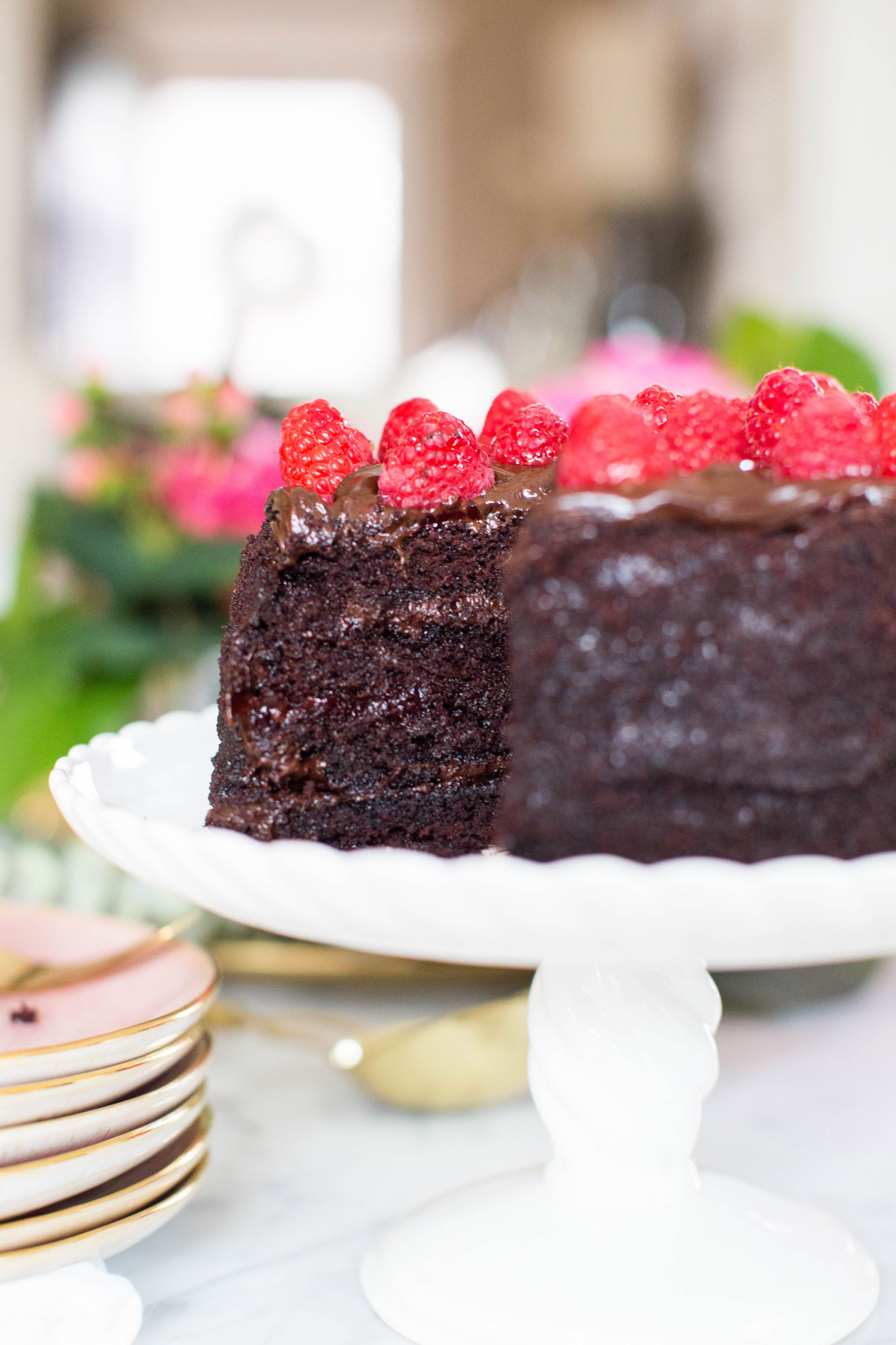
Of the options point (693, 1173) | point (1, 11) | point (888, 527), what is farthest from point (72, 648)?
point (1, 11)

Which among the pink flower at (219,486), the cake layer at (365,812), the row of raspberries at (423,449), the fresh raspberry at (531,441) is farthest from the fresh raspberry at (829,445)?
the pink flower at (219,486)

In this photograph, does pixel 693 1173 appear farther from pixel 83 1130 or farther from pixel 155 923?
pixel 155 923

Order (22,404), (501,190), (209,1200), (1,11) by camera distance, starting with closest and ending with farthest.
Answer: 1. (209,1200)
2. (22,404)
3. (1,11)
4. (501,190)

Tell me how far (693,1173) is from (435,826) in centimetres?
37

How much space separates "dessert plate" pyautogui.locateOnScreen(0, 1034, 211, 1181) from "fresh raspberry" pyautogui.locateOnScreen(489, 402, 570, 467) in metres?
0.62

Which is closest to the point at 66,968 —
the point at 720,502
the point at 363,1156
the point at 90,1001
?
the point at 90,1001

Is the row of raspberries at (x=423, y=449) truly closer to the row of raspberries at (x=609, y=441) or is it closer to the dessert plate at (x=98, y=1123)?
the row of raspberries at (x=609, y=441)

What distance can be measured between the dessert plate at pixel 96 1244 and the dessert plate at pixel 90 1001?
0.12 meters

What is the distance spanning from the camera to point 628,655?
0.88 meters

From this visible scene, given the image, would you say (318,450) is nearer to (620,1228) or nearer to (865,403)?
(865,403)

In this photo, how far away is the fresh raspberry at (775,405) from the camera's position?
1040 millimetres

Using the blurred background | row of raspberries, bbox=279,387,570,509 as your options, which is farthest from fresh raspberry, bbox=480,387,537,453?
Answer: the blurred background

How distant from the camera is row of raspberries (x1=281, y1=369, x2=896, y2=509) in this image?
931mm

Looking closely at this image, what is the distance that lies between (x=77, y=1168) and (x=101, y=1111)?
1.6 inches
